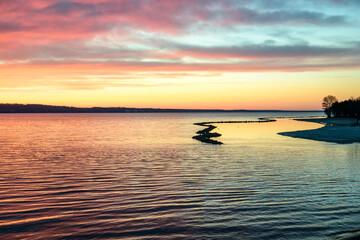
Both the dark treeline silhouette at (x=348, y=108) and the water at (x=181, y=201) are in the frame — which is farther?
the dark treeline silhouette at (x=348, y=108)

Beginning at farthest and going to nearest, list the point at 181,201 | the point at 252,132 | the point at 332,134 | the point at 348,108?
the point at 348,108 → the point at 252,132 → the point at 332,134 → the point at 181,201

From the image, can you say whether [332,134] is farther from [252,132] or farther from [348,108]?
[348,108]

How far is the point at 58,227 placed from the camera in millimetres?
13633

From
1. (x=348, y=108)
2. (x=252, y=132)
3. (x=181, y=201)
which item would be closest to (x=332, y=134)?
(x=252, y=132)

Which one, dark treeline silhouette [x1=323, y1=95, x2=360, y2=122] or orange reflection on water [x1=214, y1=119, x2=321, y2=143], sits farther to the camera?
dark treeline silhouette [x1=323, y1=95, x2=360, y2=122]

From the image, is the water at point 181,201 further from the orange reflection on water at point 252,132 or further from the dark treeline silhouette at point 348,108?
the dark treeline silhouette at point 348,108

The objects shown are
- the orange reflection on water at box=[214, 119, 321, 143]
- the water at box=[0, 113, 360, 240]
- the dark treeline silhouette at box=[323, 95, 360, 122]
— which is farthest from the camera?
the dark treeline silhouette at box=[323, 95, 360, 122]

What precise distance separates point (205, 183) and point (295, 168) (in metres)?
10.6

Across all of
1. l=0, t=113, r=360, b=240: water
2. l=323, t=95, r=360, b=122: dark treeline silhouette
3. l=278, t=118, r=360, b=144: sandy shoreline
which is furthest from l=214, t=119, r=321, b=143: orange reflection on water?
l=323, t=95, r=360, b=122: dark treeline silhouette

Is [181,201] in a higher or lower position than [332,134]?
lower

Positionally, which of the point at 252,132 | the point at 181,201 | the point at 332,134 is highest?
the point at 332,134

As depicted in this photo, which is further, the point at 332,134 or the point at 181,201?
the point at 332,134

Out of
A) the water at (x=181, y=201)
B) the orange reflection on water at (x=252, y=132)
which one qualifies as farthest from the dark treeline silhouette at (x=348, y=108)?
the water at (x=181, y=201)

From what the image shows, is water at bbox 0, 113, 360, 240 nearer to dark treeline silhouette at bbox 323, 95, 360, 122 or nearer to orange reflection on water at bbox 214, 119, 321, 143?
orange reflection on water at bbox 214, 119, 321, 143
